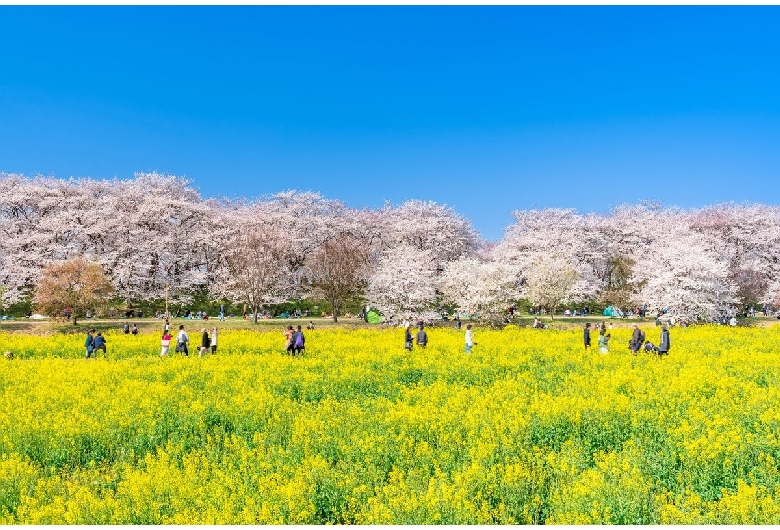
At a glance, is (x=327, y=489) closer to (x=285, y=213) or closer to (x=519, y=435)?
(x=519, y=435)

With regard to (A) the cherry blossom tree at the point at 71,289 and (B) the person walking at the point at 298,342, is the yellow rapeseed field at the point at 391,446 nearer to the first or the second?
(B) the person walking at the point at 298,342

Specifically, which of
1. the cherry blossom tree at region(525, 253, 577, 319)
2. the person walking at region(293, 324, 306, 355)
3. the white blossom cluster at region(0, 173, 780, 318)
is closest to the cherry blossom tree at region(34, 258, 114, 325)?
the white blossom cluster at region(0, 173, 780, 318)

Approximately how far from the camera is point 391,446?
11.7 meters

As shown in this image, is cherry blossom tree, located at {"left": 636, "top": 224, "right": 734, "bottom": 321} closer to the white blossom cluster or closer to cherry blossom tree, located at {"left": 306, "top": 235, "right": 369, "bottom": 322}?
the white blossom cluster

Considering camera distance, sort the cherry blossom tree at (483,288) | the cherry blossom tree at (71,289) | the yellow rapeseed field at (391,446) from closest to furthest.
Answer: the yellow rapeseed field at (391,446) < the cherry blossom tree at (71,289) < the cherry blossom tree at (483,288)

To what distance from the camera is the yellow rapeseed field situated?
866 cm

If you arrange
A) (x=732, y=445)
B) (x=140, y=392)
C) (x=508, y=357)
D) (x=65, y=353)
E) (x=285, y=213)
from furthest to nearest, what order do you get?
(x=285, y=213) < (x=65, y=353) < (x=508, y=357) < (x=140, y=392) < (x=732, y=445)

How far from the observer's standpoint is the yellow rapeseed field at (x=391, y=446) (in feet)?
28.4

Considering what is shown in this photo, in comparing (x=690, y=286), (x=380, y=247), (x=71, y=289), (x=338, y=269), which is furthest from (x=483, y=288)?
(x=380, y=247)

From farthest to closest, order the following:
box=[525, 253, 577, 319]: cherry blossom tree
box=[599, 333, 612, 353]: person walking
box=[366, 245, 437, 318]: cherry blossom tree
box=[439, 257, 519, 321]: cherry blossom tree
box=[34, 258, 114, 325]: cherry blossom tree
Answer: box=[525, 253, 577, 319]: cherry blossom tree
box=[366, 245, 437, 318]: cherry blossom tree
box=[439, 257, 519, 321]: cherry blossom tree
box=[34, 258, 114, 325]: cherry blossom tree
box=[599, 333, 612, 353]: person walking

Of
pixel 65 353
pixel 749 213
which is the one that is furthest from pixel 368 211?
pixel 65 353

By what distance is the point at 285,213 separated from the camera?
252 feet

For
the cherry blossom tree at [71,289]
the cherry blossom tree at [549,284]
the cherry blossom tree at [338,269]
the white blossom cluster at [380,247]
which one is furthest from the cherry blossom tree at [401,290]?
the cherry blossom tree at [71,289]

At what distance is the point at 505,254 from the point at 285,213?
1166 inches
